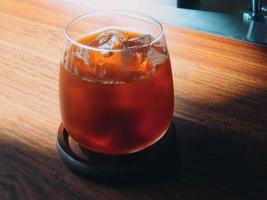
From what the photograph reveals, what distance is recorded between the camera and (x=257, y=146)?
1.74ft

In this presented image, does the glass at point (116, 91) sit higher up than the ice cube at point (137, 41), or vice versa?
the ice cube at point (137, 41)

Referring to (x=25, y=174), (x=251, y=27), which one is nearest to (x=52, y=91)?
(x=25, y=174)

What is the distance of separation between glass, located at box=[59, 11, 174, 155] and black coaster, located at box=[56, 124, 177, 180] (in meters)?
0.01

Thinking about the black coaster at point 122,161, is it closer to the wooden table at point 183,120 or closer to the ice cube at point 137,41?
the wooden table at point 183,120

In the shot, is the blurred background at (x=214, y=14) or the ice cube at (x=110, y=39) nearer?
the ice cube at (x=110, y=39)

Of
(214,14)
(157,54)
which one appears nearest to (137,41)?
(157,54)

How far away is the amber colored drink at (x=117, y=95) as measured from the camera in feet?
1.43

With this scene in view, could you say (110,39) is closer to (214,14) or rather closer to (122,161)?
(122,161)

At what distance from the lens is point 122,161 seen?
479 mm

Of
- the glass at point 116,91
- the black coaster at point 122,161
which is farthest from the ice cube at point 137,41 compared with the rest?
the black coaster at point 122,161

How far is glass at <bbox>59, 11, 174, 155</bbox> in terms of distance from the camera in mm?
437

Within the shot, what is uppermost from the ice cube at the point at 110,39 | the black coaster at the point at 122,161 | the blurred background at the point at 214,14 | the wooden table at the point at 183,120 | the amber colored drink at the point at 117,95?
the ice cube at the point at 110,39

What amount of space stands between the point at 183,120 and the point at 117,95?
18cm

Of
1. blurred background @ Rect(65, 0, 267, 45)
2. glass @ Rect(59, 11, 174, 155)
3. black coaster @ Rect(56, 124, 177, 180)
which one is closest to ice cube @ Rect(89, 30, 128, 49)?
glass @ Rect(59, 11, 174, 155)
